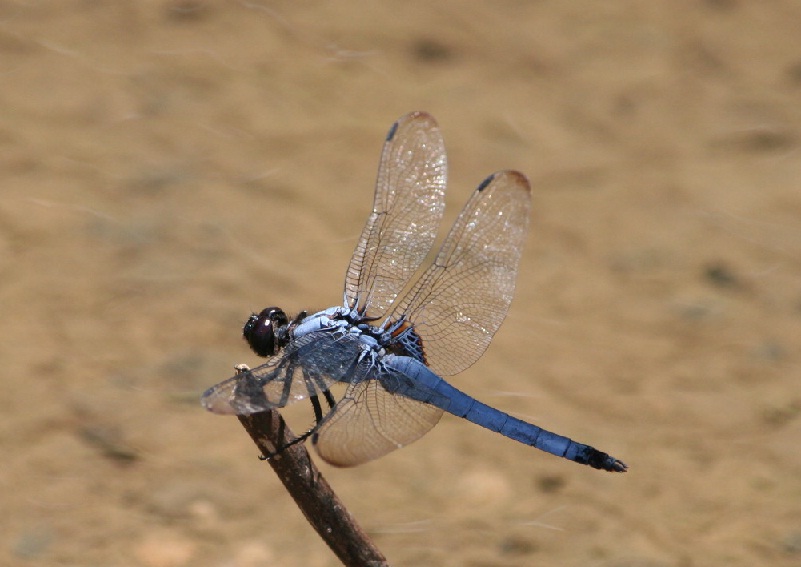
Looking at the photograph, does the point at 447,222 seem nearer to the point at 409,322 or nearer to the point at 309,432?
the point at 409,322

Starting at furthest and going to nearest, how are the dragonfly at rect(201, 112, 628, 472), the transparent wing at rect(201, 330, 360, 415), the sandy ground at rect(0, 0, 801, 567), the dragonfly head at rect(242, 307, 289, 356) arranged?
the sandy ground at rect(0, 0, 801, 567) → the dragonfly head at rect(242, 307, 289, 356) → the dragonfly at rect(201, 112, 628, 472) → the transparent wing at rect(201, 330, 360, 415)

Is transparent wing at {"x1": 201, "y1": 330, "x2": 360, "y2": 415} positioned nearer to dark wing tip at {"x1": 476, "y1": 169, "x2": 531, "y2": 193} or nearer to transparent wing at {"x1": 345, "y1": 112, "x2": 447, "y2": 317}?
transparent wing at {"x1": 345, "y1": 112, "x2": 447, "y2": 317}

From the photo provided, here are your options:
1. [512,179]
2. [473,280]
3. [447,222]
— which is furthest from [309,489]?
[447,222]

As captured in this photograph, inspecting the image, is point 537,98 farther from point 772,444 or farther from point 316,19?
point 772,444

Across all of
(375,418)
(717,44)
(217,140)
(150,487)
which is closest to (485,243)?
(375,418)

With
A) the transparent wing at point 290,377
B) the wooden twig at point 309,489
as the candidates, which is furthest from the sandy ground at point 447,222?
the transparent wing at point 290,377

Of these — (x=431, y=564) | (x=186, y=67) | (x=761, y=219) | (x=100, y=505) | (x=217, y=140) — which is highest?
(x=186, y=67)

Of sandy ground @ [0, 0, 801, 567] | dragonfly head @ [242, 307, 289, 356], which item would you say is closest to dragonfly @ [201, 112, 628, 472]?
dragonfly head @ [242, 307, 289, 356]
